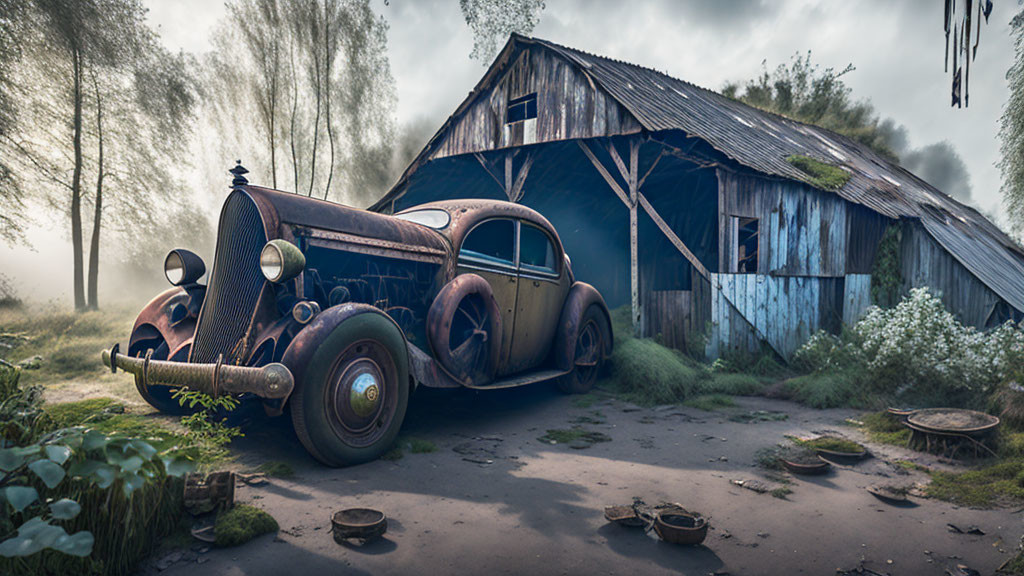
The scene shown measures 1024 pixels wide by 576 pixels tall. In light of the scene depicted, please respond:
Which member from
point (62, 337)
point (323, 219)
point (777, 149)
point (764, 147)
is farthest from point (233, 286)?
point (777, 149)

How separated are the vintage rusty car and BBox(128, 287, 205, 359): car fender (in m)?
0.01

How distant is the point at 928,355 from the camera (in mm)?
6102

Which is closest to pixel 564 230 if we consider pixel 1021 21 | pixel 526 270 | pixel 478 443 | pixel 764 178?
pixel 764 178

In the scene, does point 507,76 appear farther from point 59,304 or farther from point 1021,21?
point 1021,21

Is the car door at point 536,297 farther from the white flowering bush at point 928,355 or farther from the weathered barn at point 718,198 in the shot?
the white flowering bush at point 928,355

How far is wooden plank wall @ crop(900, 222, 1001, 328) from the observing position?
8.22 m

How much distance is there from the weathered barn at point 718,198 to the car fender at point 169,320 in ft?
21.2

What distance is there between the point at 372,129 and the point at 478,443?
64.6 feet

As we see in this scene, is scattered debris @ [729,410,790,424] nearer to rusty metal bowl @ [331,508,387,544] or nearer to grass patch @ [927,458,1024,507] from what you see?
grass patch @ [927,458,1024,507]

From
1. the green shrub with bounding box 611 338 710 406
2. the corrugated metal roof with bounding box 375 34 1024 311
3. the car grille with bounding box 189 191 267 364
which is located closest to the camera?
the car grille with bounding box 189 191 267 364

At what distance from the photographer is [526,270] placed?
5.69 meters

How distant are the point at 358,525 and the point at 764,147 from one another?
33.5 ft

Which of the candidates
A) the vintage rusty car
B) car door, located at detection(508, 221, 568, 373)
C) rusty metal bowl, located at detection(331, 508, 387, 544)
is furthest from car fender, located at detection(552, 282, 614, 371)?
rusty metal bowl, located at detection(331, 508, 387, 544)

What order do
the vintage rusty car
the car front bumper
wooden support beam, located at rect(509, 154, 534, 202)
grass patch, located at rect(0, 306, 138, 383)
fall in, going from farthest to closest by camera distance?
wooden support beam, located at rect(509, 154, 534, 202)
grass patch, located at rect(0, 306, 138, 383)
the vintage rusty car
the car front bumper
